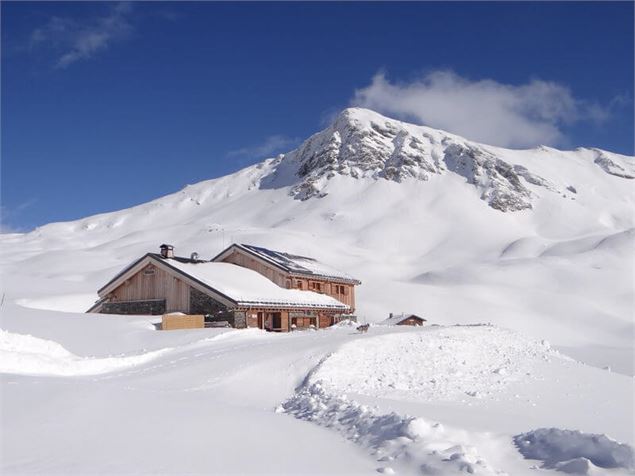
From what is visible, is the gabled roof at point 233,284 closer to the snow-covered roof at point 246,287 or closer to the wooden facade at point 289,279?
the snow-covered roof at point 246,287

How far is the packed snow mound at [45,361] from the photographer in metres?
16.0

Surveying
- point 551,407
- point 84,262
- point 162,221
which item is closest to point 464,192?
point 162,221

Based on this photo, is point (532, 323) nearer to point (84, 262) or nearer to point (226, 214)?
point (84, 262)

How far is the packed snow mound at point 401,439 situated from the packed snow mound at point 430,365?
332cm

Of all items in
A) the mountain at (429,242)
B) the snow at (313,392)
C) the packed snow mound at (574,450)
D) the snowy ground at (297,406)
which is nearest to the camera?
the packed snow mound at (574,450)

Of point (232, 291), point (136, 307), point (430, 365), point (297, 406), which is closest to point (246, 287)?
point (232, 291)

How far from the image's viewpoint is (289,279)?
43.4 m

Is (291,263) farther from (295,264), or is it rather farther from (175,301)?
(175,301)

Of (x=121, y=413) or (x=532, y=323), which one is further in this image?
(x=532, y=323)

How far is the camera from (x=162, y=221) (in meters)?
191

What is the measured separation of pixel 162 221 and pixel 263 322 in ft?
531

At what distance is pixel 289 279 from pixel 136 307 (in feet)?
37.3

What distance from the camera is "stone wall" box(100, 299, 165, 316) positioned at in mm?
36656

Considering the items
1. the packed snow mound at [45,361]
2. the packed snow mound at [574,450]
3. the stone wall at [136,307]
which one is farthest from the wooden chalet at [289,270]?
the packed snow mound at [574,450]
